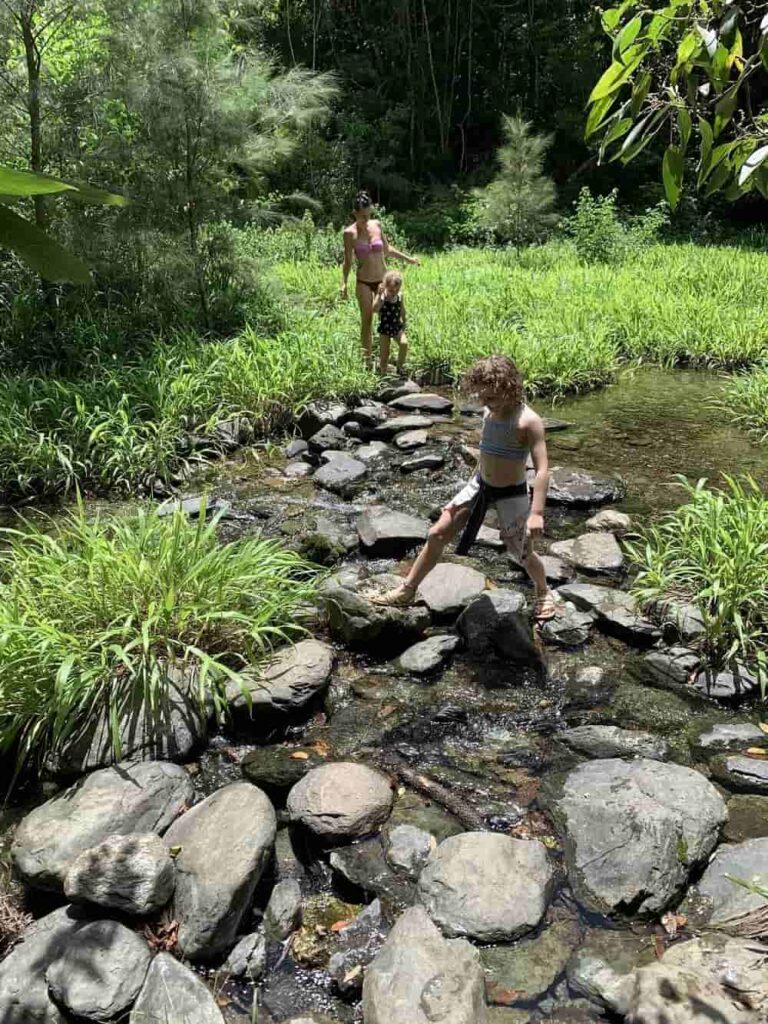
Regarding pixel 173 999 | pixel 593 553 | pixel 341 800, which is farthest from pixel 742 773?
pixel 173 999

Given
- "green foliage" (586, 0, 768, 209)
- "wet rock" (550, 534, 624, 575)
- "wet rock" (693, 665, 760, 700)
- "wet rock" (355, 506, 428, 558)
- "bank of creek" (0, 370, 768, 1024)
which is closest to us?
"green foliage" (586, 0, 768, 209)

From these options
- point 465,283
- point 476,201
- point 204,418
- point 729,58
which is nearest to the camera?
point 729,58

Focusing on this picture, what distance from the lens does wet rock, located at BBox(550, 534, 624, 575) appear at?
442 centimetres

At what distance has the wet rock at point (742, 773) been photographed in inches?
112

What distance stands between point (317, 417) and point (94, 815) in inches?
178

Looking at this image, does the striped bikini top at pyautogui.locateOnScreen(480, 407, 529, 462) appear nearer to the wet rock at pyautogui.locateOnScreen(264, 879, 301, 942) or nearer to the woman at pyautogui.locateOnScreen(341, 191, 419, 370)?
the wet rock at pyautogui.locateOnScreen(264, 879, 301, 942)

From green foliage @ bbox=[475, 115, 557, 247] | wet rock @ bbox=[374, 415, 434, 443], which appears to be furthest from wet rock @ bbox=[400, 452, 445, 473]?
green foliage @ bbox=[475, 115, 557, 247]

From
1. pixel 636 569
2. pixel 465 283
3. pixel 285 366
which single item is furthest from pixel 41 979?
pixel 465 283

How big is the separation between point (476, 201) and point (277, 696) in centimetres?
1700

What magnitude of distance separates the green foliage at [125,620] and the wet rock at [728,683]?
73.5 inches

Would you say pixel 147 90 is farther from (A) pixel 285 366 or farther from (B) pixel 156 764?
(B) pixel 156 764

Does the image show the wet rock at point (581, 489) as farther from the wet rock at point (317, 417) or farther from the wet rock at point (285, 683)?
the wet rock at point (285, 683)

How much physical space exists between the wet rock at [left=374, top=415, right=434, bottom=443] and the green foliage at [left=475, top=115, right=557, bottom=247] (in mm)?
10404

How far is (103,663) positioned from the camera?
3047 millimetres
